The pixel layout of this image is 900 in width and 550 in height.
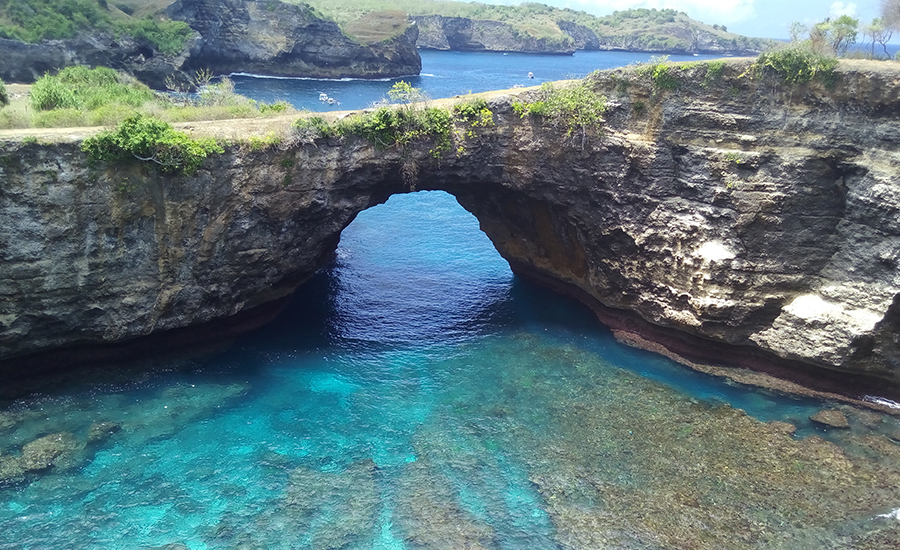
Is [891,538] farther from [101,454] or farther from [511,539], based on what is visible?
[101,454]

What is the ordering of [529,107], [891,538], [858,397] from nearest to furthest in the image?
1. [891,538]
2. [858,397]
3. [529,107]

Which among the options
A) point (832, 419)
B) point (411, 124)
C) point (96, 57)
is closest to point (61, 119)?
point (411, 124)

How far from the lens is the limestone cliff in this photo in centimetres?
14550

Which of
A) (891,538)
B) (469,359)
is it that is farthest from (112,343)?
(891,538)

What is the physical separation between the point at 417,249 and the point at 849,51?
80.0 ft

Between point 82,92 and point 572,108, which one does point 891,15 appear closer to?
point 572,108

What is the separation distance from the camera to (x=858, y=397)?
950 inches

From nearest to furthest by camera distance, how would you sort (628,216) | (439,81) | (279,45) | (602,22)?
(628,216)
(439,81)
(279,45)
(602,22)

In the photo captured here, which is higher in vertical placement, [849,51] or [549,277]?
[849,51]

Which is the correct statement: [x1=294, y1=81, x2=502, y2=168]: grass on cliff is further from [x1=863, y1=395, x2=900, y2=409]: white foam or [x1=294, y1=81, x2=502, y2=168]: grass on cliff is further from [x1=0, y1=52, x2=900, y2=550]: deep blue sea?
[x1=863, y1=395, x2=900, y2=409]: white foam

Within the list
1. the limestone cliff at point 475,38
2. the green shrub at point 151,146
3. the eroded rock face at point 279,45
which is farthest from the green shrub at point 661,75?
the limestone cliff at point 475,38

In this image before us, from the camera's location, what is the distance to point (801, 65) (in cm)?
2278

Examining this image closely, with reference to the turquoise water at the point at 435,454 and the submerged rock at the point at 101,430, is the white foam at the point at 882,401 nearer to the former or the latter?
the turquoise water at the point at 435,454

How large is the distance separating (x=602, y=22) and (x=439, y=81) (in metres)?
108
